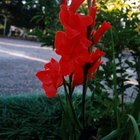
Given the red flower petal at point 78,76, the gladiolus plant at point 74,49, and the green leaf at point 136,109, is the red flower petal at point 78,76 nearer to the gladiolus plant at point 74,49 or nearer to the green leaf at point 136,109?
the gladiolus plant at point 74,49

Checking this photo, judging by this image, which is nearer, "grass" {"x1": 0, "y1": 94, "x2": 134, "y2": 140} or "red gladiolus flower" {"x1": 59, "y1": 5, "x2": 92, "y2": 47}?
"red gladiolus flower" {"x1": 59, "y1": 5, "x2": 92, "y2": 47}

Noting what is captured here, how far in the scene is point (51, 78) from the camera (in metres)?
1.07

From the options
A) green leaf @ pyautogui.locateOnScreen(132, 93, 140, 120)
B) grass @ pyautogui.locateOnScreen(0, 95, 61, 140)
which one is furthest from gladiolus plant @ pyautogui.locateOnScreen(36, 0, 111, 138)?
grass @ pyautogui.locateOnScreen(0, 95, 61, 140)

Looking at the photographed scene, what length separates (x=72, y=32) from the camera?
97 cm

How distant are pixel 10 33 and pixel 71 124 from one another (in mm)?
20269

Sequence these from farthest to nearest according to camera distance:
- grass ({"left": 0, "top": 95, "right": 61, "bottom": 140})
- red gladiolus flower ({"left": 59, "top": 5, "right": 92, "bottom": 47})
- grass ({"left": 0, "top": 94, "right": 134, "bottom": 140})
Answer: grass ({"left": 0, "top": 95, "right": 61, "bottom": 140}), grass ({"left": 0, "top": 94, "right": 134, "bottom": 140}), red gladiolus flower ({"left": 59, "top": 5, "right": 92, "bottom": 47})

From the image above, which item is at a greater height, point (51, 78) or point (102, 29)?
point (102, 29)

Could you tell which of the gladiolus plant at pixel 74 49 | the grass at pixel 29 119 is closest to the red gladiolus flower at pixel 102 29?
the gladiolus plant at pixel 74 49

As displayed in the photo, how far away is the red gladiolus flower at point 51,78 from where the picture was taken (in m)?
1.06

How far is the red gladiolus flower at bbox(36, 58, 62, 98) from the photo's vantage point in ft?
3.48

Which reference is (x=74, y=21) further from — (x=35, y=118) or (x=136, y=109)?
(x=35, y=118)

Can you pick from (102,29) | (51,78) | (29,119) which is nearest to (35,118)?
(29,119)

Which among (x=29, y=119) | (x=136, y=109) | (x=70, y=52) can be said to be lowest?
(x=29, y=119)

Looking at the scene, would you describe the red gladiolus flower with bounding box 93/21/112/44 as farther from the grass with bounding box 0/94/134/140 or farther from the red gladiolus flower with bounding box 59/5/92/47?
the grass with bounding box 0/94/134/140
